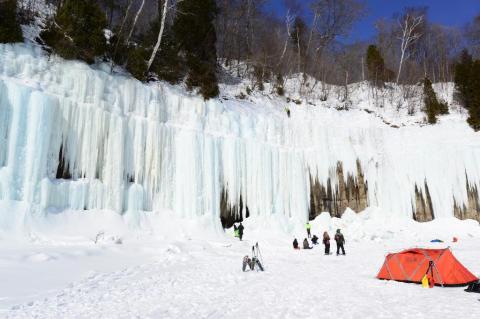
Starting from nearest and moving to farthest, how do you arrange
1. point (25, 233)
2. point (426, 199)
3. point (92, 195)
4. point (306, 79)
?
point (25, 233) < point (92, 195) < point (426, 199) < point (306, 79)

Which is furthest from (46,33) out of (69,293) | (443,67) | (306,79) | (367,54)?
(443,67)

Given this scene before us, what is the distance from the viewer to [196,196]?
17.6m

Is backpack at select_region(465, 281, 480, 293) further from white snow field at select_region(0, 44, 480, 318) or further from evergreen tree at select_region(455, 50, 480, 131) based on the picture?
evergreen tree at select_region(455, 50, 480, 131)

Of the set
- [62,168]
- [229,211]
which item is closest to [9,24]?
[62,168]

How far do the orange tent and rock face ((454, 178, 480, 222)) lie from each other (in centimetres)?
1646

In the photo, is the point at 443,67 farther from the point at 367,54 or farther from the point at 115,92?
the point at 115,92

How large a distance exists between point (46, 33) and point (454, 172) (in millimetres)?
24017

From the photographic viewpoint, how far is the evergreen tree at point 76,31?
15.8 m

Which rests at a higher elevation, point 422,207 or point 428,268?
point 422,207

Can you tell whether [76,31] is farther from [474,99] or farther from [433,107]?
[474,99]

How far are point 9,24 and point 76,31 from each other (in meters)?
2.50

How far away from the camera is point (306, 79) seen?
31188 mm

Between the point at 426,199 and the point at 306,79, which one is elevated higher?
the point at 306,79

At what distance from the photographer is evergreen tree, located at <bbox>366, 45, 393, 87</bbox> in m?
33.4
